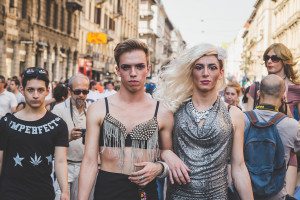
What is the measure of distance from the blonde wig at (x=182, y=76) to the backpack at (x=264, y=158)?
778 millimetres

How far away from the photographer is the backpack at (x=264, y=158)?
4.73m

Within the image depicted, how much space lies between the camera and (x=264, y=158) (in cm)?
475

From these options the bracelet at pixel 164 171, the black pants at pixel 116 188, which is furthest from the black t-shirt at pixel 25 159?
the bracelet at pixel 164 171

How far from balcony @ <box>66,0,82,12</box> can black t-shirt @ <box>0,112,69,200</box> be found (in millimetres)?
38526

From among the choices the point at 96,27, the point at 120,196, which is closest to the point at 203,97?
the point at 120,196

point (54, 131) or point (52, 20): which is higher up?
point (52, 20)

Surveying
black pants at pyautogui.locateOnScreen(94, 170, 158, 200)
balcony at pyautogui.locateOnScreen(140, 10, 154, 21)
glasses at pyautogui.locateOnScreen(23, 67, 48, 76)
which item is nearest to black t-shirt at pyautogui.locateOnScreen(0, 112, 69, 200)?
glasses at pyautogui.locateOnScreen(23, 67, 48, 76)

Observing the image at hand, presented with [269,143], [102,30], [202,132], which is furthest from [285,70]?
[102,30]

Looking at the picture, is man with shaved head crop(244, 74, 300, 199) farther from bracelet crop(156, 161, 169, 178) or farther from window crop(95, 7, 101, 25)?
window crop(95, 7, 101, 25)

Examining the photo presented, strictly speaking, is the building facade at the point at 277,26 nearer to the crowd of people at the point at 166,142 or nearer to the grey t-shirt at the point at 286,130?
the grey t-shirt at the point at 286,130

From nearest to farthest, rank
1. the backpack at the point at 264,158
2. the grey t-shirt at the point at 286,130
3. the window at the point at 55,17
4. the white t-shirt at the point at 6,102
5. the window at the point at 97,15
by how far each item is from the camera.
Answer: the backpack at the point at 264,158 → the grey t-shirt at the point at 286,130 → the white t-shirt at the point at 6,102 → the window at the point at 55,17 → the window at the point at 97,15

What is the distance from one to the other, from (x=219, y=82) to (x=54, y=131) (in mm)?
1527

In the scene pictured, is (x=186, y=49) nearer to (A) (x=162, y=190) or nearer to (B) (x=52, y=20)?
(A) (x=162, y=190)

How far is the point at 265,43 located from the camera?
273 ft
